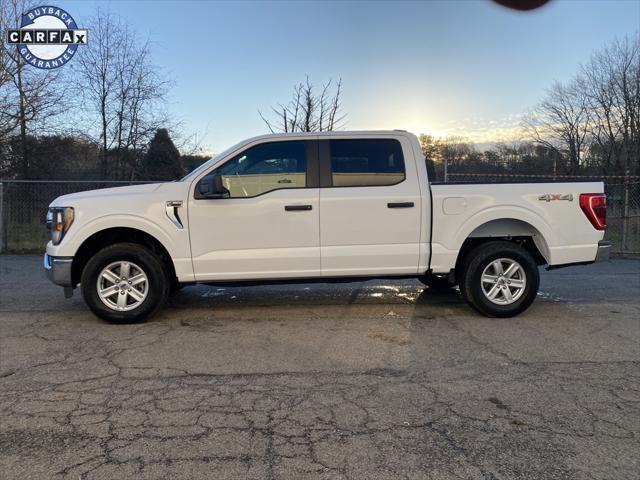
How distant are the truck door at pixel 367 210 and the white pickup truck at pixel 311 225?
0.04ft

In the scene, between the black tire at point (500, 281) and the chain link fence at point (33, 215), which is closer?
the black tire at point (500, 281)

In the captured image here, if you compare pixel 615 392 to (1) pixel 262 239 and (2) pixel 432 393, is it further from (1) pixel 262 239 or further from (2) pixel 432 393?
(1) pixel 262 239

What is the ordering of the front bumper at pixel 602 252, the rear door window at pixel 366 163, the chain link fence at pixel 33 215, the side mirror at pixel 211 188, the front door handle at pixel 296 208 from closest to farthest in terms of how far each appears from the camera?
the side mirror at pixel 211 188, the front door handle at pixel 296 208, the rear door window at pixel 366 163, the front bumper at pixel 602 252, the chain link fence at pixel 33 215

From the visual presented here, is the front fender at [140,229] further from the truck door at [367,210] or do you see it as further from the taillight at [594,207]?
the taillight at [594,207]

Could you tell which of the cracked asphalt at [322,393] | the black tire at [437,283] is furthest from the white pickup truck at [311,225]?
the black tire at [437,283]

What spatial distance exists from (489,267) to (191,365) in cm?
348

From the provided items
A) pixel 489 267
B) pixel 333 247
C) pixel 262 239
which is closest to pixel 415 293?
pixel 489 267

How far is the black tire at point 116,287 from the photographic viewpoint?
5488mm

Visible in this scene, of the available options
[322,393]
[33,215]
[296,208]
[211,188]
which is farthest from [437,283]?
[33,215]

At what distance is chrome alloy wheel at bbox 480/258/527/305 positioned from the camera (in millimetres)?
5875

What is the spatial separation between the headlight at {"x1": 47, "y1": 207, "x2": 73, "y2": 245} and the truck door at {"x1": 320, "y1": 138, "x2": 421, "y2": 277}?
272 cm

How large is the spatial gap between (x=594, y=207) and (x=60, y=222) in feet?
19.7

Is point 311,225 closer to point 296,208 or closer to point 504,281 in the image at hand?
point 296,208

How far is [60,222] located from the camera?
555 cm
